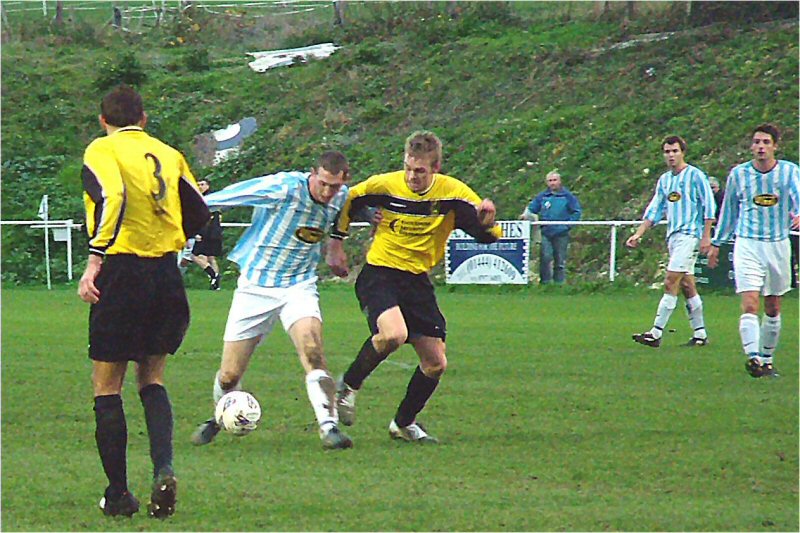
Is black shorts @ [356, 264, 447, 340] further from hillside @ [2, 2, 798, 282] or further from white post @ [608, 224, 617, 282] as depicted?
hillside @ [2, 2, 798, 282]

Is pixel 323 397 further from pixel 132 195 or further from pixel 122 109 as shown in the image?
pixel 122 109

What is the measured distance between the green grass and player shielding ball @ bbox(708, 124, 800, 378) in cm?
47

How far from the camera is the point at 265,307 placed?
7.79 meters

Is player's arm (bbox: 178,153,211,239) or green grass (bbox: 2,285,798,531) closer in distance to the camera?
green grass (bbox: 2,285,798,531)

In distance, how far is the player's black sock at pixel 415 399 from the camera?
816cm

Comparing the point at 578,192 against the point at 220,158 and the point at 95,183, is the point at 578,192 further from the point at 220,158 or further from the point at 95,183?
the point at 95,183

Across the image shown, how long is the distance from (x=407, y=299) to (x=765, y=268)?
416 cm

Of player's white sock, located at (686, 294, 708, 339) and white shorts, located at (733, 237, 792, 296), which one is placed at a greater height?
white shorts, located at (733, 237, 792, 296)

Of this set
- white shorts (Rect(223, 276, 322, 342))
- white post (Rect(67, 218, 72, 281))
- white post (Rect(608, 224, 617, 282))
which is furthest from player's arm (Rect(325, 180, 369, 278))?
white post (Rect(67, 218, 72, 281))

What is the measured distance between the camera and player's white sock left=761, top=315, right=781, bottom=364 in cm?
1139

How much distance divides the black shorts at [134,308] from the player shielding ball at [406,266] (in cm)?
219

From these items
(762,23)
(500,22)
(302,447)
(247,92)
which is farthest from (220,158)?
(302,447)

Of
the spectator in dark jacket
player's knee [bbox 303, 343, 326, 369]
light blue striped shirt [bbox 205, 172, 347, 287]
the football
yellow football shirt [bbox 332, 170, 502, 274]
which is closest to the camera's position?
the football

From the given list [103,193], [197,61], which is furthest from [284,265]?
[197,61]
